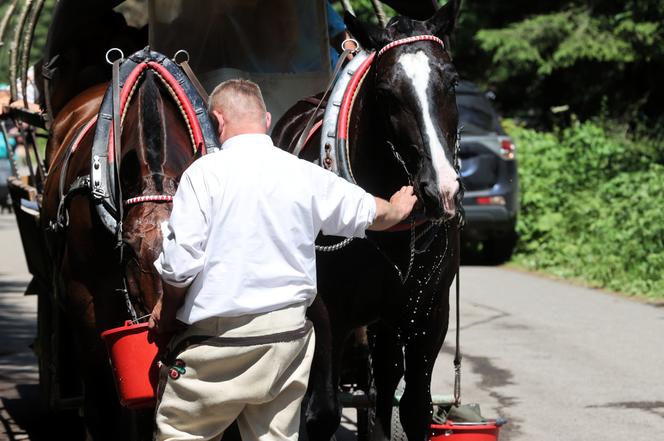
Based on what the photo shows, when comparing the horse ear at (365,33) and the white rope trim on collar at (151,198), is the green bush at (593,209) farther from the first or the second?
the white rope trim on collar at (151,198)

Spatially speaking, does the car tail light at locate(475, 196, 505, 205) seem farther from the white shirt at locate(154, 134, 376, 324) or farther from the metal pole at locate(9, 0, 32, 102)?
the white shirt at locate(154, 134, 376, 324)

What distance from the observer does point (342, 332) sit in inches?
221

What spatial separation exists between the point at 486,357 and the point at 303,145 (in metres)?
4.54

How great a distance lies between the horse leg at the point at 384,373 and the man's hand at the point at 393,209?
1.41m

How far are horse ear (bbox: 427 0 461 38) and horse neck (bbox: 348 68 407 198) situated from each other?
1.11 ft

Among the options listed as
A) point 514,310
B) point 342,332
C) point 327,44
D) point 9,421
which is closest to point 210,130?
point 342,332

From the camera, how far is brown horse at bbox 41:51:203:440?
476cm

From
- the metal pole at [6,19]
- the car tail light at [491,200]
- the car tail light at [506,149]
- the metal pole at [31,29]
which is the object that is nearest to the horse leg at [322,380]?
the metal pole at [31,29]

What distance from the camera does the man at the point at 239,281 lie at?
162 inches

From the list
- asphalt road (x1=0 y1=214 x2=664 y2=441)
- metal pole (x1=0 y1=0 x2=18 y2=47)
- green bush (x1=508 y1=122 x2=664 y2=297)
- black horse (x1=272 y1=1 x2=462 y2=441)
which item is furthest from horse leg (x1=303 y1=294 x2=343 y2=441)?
green bush (x1=508 y1=122 x2=664 y2=297)

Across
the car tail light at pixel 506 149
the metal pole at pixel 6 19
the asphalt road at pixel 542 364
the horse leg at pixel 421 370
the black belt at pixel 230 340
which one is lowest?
the asphalt road at pixel 542 364

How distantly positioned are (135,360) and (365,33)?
6.28ft

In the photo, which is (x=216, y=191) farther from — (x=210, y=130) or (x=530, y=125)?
(x=530, y=125)

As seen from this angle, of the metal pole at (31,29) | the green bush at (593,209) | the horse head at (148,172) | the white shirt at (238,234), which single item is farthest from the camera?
the green bush at (593,209)
